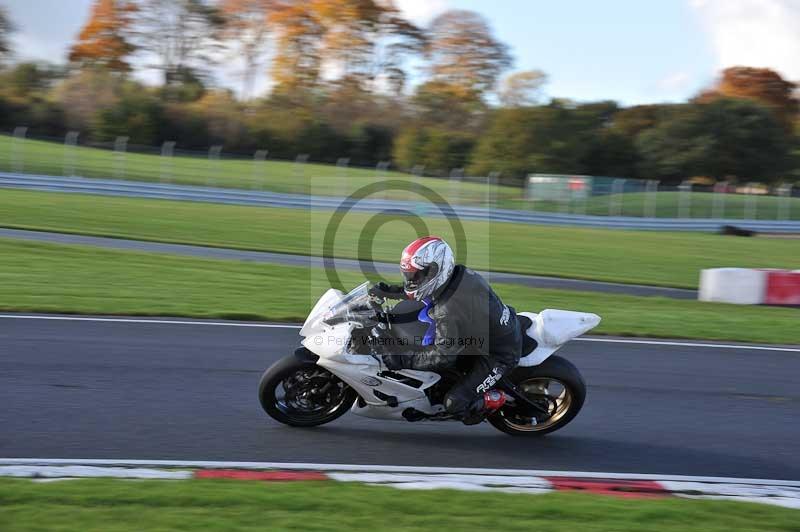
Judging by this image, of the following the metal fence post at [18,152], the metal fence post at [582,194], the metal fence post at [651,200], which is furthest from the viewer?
the metal fence post at [651,200]

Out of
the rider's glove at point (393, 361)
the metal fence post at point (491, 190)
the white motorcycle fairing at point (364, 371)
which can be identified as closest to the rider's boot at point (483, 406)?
the white motorcycle fairing at point (364, 371)

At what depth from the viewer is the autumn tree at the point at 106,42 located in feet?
183

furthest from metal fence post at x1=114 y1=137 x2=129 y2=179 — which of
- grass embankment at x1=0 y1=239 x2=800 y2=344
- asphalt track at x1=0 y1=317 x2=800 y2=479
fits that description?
asphalt track at x1=0 y1=317 x2=800 y2=479

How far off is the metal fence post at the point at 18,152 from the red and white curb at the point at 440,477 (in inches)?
1201

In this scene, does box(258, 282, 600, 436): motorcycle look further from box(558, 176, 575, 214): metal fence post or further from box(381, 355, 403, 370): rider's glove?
box(558, 176, 575, 214): metal fence post

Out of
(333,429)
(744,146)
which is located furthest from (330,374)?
(744,146)

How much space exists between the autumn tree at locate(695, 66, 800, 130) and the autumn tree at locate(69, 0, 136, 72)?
42.0 meters

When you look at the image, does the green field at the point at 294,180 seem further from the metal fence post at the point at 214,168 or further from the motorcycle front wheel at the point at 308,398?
the motorcycle front wheel at the point at 308,398

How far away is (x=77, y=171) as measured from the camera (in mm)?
34875

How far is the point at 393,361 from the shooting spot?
6832 mm

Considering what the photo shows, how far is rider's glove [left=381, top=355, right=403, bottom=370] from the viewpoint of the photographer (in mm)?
6820

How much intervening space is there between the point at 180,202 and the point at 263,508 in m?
29.5

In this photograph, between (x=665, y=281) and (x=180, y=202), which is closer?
(x=665, y=281)

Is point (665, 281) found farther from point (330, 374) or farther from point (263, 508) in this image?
point (263, 508)
